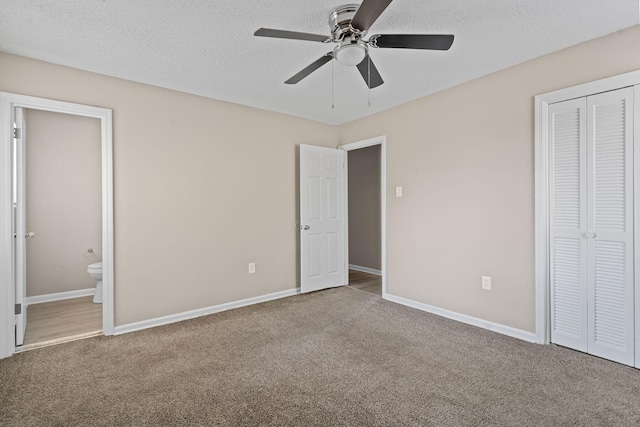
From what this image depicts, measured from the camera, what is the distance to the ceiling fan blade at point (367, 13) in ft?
5.25

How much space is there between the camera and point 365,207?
5930mm

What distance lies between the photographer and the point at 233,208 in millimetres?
3791

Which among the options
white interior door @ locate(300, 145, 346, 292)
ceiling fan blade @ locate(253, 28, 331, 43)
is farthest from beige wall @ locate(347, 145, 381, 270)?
ceiling fan blade @ locate(253, 28, 331, 43)

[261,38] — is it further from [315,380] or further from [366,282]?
[366,282]

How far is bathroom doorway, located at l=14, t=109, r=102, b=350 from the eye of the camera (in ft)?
Result: 13.1

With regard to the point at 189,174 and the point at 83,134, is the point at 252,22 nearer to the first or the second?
the point at 189,174

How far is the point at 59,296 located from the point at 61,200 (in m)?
1.27

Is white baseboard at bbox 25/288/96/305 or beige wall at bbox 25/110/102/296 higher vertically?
beige wall at bbox 25/110/102/296

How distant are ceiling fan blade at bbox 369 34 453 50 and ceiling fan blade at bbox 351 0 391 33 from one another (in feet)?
0.49

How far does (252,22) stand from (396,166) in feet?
7.73

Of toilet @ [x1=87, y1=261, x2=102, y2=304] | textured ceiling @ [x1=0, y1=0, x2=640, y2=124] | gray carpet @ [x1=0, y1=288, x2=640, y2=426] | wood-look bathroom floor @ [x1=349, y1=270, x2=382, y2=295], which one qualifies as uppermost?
textured ceiling @ [x1=0, y1=0, x2=640, y2=124]

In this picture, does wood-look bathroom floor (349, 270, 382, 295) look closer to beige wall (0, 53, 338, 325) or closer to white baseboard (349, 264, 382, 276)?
white baseboard (349, 264, 382, 276)

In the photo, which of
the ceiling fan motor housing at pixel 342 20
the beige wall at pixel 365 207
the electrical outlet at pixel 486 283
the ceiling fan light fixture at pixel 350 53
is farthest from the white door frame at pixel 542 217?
the beige wall at pixel 365 207

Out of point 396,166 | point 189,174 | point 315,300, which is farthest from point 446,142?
point 189,174
